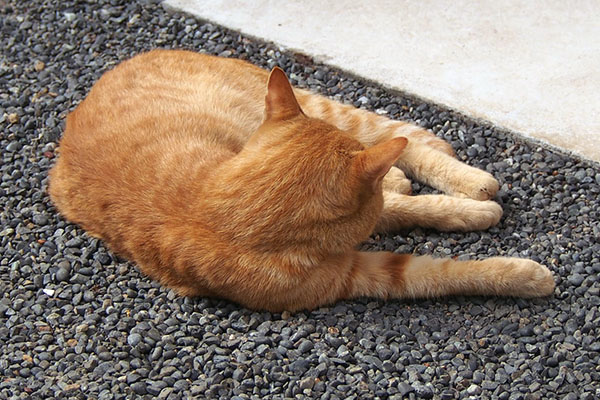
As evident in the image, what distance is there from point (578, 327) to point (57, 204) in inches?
111

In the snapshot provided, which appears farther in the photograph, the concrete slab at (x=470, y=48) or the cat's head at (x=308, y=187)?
the concrete slab at (x=470, y=48)

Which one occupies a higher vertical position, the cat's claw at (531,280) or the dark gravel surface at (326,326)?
the cat's claw at (531,280)

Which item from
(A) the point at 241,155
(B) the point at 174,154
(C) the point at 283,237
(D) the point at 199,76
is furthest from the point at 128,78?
(C) the point at 283,237

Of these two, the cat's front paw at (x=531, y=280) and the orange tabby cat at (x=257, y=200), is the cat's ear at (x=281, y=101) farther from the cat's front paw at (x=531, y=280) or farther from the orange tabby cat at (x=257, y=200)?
the cat's front paw at (x=531, y=280)

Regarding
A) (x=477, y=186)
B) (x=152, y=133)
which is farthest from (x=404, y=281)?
(x=152, y=133)

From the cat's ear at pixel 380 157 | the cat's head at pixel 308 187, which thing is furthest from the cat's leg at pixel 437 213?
the cat's ear at pixel 380 157

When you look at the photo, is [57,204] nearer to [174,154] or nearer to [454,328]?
[174,154]

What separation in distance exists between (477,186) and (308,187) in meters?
1.29

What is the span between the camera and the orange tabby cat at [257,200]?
11.9 feet

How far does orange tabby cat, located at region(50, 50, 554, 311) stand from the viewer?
364cm

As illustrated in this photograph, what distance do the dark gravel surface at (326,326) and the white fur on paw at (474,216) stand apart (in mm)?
66

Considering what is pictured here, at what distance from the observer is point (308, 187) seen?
11.8 feet

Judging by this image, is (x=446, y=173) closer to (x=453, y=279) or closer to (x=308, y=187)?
(x=453, y=279)

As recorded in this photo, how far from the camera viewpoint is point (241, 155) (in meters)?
3.88
